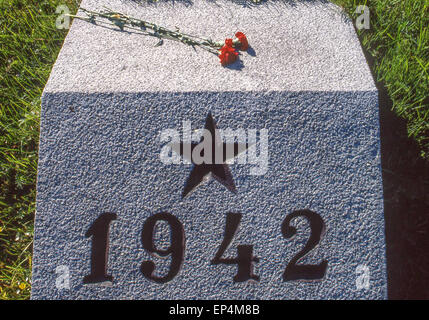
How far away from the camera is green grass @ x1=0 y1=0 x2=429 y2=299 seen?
171cm

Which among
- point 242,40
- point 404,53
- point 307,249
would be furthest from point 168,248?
point 404,53

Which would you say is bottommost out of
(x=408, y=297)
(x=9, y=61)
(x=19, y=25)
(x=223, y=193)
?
(x=408, y=297)

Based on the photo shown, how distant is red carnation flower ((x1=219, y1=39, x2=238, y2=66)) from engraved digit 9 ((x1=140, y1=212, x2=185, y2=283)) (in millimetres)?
755

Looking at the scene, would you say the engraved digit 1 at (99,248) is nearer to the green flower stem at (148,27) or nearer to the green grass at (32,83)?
the green grass at (32,83)

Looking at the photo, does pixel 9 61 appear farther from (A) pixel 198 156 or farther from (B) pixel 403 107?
(B) pixel 403 107

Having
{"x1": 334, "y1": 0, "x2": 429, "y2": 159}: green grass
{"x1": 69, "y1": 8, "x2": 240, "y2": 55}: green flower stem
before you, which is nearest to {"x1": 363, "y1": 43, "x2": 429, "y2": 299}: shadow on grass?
{"x1": 334, "y1": 0, "x2": 429, "y2": 159}: green grass

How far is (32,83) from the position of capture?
1938 mm

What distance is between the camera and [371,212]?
4.58 feet

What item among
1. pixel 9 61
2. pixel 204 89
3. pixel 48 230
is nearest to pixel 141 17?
pixel 204 89

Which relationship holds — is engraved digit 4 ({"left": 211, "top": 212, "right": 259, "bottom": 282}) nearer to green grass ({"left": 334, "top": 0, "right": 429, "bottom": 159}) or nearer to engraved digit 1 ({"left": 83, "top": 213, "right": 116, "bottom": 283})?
engraved digit 1 ({"left": 83, "top": 213, "right": 116, "bottom": 283})

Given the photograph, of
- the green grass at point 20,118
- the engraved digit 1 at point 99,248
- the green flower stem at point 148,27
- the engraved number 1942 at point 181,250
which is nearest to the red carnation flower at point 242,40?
the green flower stem at point 148,27

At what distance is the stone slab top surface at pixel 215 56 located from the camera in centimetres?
145

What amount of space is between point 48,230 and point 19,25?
1.44 meters

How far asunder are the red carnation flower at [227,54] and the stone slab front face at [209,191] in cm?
9
